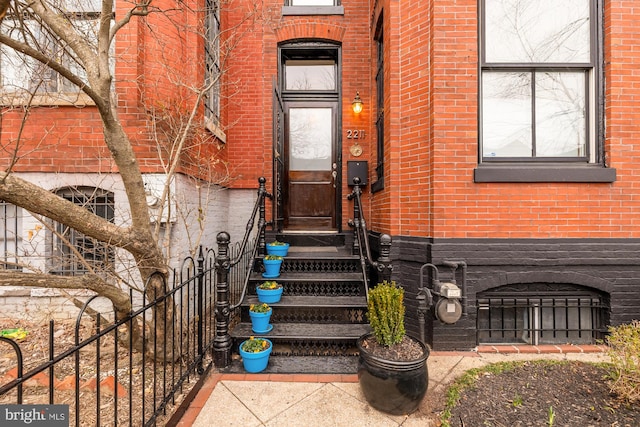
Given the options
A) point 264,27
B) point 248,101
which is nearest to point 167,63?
point 248,101

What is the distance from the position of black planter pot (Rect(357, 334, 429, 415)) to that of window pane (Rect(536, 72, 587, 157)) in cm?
307

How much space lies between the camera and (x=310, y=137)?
605 cm

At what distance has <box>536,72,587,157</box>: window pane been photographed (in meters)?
3.62

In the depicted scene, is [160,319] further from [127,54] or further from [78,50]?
[127,54]

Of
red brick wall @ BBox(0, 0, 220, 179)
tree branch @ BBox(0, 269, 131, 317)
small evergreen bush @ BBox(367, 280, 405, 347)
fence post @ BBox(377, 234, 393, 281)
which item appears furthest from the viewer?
red brick wall @ BBox(0, 0, 220, 179)

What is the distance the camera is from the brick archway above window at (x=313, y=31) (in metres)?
5.67

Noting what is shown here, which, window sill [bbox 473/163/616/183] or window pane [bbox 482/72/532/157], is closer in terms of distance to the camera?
window sill [bbox 473/163/616/183]

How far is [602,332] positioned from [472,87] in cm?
334

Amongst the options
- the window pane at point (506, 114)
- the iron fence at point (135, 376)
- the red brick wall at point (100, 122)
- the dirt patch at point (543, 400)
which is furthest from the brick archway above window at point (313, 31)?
the dirt patch at point (543, 400)

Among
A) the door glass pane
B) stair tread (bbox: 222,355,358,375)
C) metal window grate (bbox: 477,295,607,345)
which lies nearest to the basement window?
metal window grate (bbox: 477,295,607,345)

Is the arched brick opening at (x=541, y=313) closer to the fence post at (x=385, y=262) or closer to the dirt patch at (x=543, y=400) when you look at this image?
the dirt patch at (x=543, y=400)

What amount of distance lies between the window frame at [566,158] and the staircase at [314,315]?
2137 mm

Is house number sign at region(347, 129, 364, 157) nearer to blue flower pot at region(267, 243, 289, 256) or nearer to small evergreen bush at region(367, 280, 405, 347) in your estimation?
blue flower pot at region(267, 243, 289, 256)

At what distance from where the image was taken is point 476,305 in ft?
11.5
